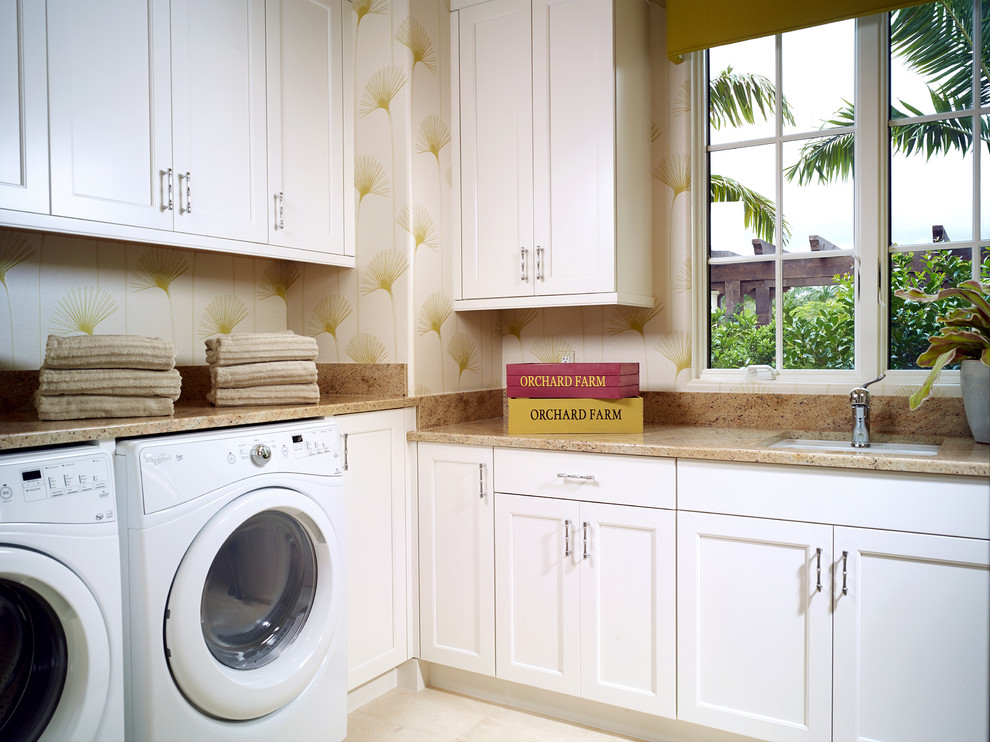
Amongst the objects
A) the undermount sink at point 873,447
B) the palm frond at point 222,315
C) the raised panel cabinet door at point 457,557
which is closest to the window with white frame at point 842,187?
the undermount sink at point 873,447

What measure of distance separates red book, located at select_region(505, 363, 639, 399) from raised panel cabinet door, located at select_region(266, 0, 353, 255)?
80cm

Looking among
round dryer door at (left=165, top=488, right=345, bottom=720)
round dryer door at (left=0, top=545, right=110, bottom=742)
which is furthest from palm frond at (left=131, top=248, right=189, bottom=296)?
round dryer door at (left=0, top=545, right=110, bottom=742)

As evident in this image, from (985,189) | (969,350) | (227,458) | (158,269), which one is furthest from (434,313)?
(985,189)

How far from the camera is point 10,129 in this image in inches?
66.6

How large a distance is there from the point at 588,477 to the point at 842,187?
1.25 meters

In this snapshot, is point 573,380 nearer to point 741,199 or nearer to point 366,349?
point 366,349

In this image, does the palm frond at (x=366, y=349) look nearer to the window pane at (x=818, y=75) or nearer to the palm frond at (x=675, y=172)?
the palm frond at (x=675, y=172)

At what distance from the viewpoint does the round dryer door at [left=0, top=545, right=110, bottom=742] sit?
1.39 metres

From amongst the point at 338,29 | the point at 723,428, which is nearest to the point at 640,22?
the point at 338,29

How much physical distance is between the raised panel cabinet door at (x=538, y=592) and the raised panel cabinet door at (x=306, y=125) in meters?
1.11

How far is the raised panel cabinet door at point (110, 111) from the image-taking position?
178 centimetres

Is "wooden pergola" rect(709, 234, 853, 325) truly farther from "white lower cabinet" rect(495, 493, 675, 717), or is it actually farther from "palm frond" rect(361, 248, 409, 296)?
"palm frond" rect(361, 248, 409, 296)

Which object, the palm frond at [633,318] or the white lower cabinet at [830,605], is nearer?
the white lower cabinet at [830,605]

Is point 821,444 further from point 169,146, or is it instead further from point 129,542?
point 169,146
